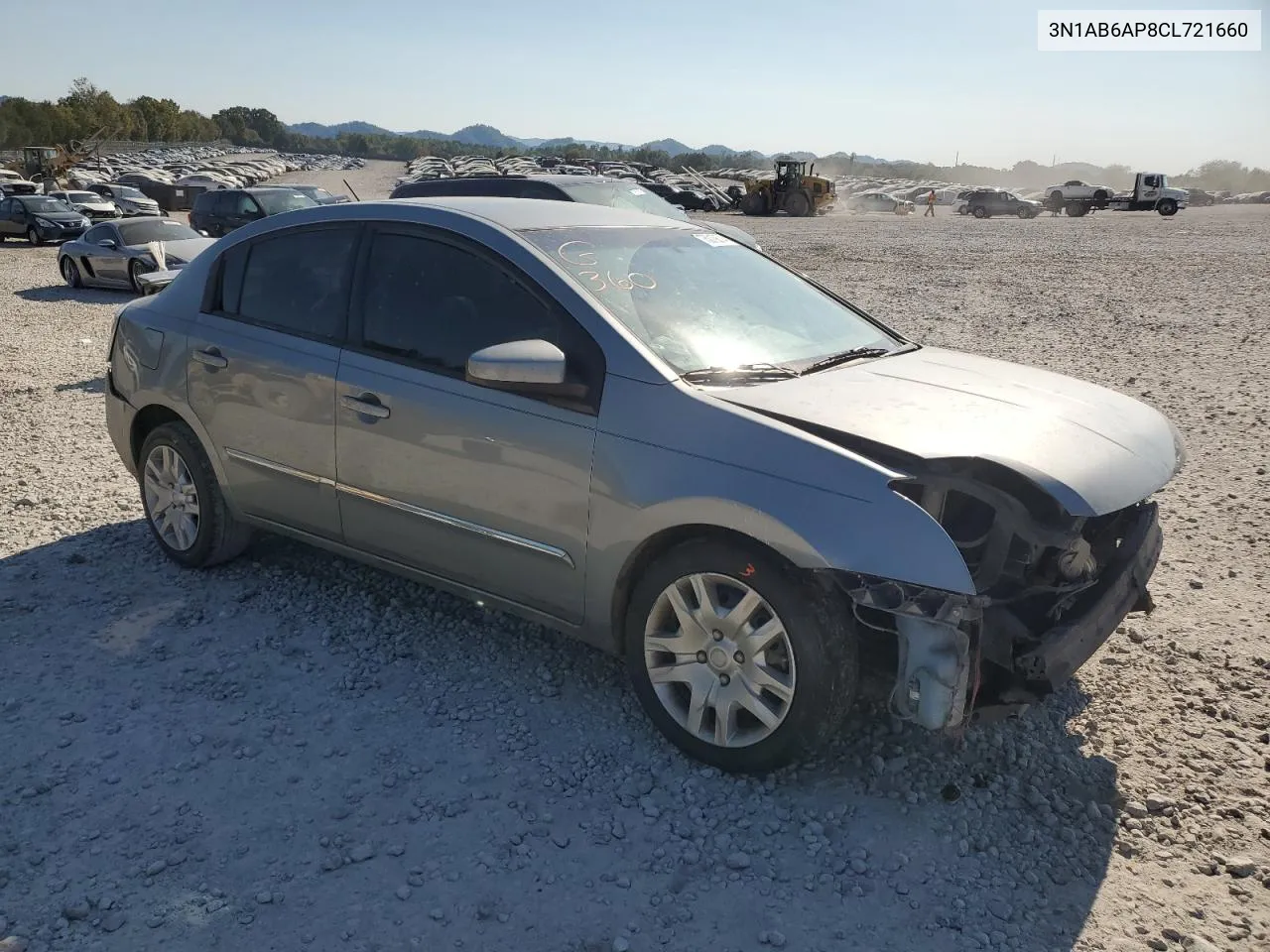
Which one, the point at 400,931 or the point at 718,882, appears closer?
the point at 400,931

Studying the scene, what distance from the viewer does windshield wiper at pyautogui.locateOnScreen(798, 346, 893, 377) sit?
380 centimetres

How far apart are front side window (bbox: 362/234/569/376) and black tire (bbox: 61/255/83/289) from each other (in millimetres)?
15952

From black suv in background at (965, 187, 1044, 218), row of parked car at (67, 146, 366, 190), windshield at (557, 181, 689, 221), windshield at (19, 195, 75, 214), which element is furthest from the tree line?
windshield at (557, 181, 689, 221)

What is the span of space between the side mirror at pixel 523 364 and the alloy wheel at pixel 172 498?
2.17m

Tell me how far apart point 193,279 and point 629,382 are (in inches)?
103

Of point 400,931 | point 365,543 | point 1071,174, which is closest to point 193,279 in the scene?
point 365,543

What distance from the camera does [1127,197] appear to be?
152 ft

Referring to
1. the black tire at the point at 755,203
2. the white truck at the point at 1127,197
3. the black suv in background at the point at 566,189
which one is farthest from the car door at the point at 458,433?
the white truck at the point at 1127,197

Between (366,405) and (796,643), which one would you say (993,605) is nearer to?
(796,643)

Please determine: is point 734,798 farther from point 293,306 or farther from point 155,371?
point 155,371

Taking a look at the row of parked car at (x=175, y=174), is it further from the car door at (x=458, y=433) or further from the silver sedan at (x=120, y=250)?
the car door at (x=458, y=433)

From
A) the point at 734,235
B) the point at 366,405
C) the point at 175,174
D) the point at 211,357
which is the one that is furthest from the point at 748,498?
the point at 175,174

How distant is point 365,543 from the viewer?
4.20 meters

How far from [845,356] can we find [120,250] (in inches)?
637
